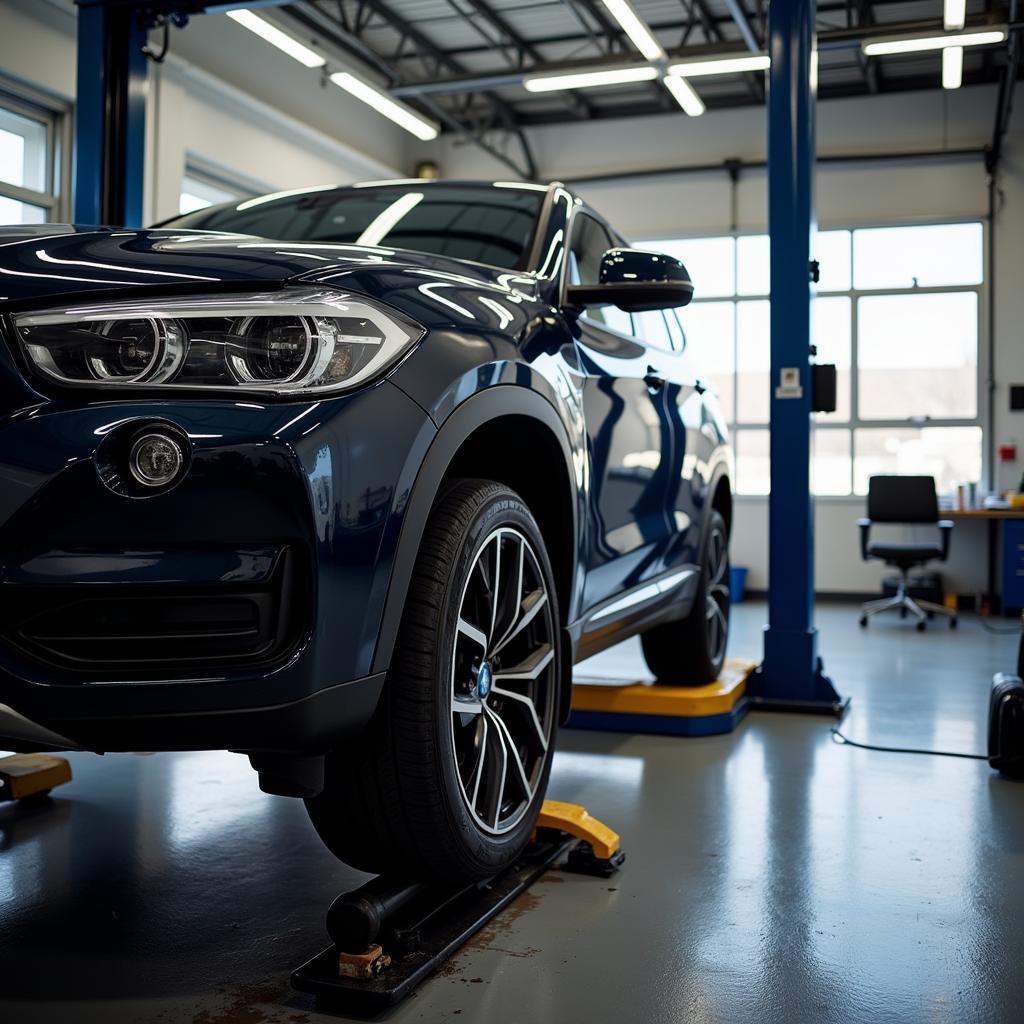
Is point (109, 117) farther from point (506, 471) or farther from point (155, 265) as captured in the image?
point (155, 265)

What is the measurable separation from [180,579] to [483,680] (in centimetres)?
69

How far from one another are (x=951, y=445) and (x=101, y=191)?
26.7 ft

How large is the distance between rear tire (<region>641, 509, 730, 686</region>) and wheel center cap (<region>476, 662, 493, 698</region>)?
7.09 feet

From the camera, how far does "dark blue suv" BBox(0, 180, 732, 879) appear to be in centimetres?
150

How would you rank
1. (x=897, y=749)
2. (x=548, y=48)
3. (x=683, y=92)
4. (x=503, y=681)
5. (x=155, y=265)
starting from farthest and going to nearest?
1. (x=548, y=48)
2. (x=683, y=92)
3. (x=897, y=749)
4. (x=503, y=681)
5. (x=155, y=265)

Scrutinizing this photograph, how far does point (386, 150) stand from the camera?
1189cm

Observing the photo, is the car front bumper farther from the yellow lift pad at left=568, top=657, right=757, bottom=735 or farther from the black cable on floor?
the black cable on floor

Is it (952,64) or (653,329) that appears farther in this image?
(952,64)

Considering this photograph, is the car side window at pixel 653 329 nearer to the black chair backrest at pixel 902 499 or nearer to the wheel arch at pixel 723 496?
the wheel arch at pixel 723 496

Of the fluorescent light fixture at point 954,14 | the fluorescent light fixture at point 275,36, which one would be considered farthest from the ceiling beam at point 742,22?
the fluorescent light fixture at point 275,36

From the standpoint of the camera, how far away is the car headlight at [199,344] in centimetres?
157

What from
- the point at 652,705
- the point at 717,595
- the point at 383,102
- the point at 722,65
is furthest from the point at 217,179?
the point at 652,705

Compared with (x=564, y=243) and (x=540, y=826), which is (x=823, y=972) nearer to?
(x=540, y=826)

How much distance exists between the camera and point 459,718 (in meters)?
1.96
